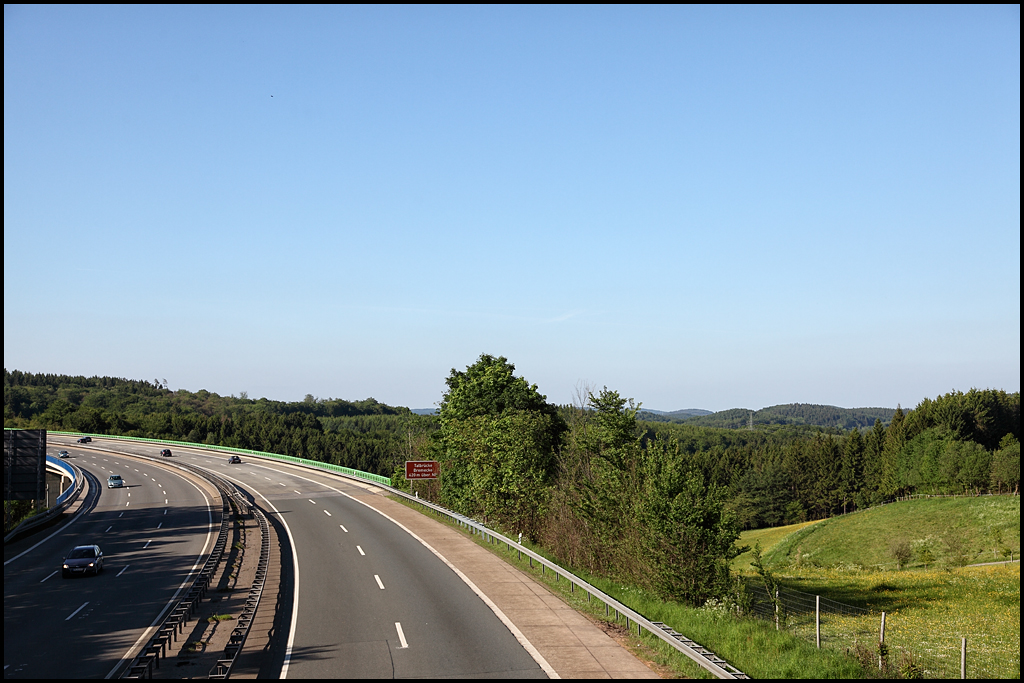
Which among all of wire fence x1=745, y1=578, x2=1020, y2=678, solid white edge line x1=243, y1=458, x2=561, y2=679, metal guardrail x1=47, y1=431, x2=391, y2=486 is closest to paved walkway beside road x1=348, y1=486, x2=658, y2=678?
solid white edge line x1=243, y1=458, x2=561, y2=679

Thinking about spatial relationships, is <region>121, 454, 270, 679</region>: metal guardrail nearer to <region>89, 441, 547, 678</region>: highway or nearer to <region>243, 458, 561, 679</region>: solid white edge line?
<region>89, 441, 547, 678</region>: highway

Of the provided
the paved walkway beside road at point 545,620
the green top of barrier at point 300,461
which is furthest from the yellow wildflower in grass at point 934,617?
the green top of barrier at point 300,461

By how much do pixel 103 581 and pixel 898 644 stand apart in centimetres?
3058

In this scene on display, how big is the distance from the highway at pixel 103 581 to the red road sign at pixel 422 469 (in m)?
13.0

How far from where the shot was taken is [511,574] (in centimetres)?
2631

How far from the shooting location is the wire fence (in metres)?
16.5

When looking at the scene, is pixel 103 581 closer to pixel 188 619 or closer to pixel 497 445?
pixel 188 619

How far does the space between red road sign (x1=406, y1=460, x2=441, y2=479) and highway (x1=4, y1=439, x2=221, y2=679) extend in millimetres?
12986

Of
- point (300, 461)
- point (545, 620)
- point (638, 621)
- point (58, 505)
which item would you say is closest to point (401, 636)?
point (545, 620)

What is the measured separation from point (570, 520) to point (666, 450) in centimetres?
686

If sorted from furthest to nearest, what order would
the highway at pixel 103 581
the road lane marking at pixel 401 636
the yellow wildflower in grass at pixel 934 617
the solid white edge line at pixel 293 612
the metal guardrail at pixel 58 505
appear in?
the metal guardrail at pixel 58 505 < the yellow wildflower in grass at pixel 934 617 < the highway at pixel 103 581 < the road lane marking at pixel 401 636 < the solid white edge line at pixel 293 612

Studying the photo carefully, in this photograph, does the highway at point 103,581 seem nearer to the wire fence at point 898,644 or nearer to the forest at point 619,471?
the forest at point 619,471

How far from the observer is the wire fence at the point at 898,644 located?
16.5 meters

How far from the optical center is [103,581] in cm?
2931
